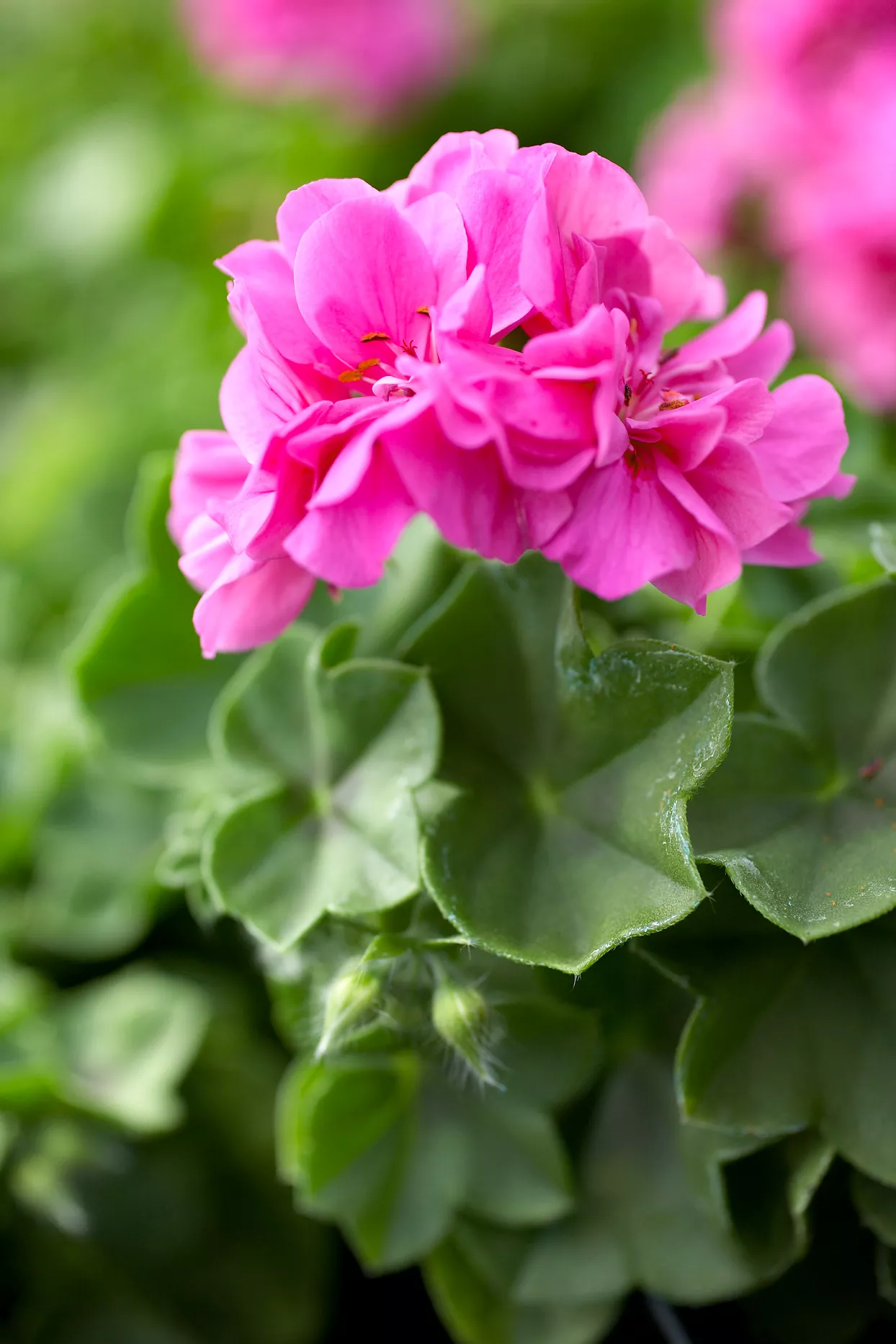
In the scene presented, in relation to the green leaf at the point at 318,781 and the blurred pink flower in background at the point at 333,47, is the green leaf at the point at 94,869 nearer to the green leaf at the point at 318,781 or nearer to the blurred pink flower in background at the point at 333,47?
the green leaf at the point at 318,781

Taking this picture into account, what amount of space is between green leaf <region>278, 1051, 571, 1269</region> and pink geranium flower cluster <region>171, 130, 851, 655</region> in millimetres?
210

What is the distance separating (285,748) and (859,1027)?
232 millimetres

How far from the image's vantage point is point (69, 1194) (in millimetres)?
574

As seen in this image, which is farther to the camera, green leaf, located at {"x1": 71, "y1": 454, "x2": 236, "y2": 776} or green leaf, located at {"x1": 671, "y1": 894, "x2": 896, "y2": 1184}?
green leaf, located at {"x1": 71, "y1": 454, "x2": 236, "y2": 776}

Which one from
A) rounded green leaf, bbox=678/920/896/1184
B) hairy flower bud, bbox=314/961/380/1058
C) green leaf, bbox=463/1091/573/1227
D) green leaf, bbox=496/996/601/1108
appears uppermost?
hairy flower bud, bbox=314/961/380/1058

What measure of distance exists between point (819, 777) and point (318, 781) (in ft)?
0.61

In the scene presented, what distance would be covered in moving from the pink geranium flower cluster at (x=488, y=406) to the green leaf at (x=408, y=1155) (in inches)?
8.3

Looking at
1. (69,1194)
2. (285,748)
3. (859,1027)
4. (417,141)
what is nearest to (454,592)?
(285,748)

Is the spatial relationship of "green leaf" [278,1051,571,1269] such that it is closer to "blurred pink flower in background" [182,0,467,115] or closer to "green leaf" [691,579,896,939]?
"green leaf" [691,579,896,939]

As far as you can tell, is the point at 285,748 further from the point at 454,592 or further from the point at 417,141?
the point at 417,141

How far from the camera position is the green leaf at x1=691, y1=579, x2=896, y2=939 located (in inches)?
14.0

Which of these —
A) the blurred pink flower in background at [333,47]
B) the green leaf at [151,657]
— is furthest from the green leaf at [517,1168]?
the blurred pink flower in background at [333,47]

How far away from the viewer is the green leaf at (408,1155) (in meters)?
0.47

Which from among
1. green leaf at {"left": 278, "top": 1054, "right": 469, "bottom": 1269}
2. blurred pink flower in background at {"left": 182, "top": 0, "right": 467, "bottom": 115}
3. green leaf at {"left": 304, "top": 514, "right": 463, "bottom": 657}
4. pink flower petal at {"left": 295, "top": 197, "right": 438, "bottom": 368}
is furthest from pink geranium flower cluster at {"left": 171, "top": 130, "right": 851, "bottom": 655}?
blurred pink flower in background at {"left": 182, "top": 0, "right": 467, "bottom": 115}
